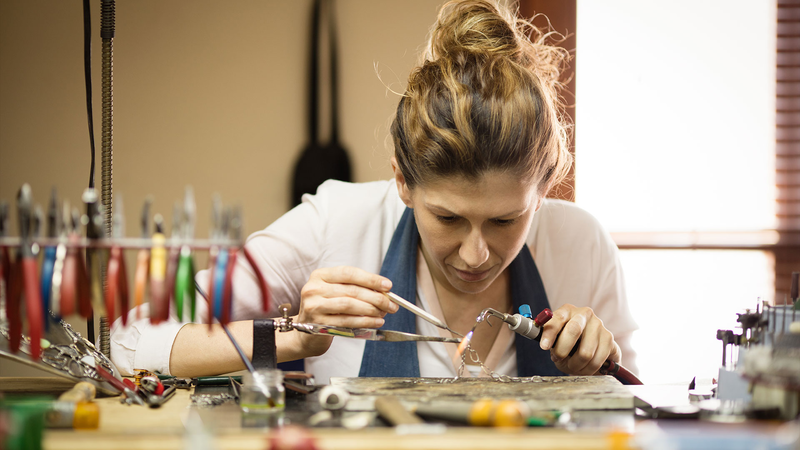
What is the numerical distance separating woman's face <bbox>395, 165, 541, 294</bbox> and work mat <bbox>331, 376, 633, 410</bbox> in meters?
0.27

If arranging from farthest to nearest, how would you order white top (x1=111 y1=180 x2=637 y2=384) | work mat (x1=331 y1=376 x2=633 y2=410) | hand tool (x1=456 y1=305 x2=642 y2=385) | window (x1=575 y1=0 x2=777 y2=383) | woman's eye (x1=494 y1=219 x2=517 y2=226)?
1. window (x1=575 y1=0 x2=777 y2=383)
2. white top (x1=111 y1=180 x2=637 y2=384)
3. woman's eye (x1=494 y1=219 x2=517 y2=226)
4. hand tool (x1=456 y1=305 x2=642 y2=385)
5. work mat (x1=331 y1=376 x2=633 y2=410)

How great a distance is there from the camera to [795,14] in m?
2.36

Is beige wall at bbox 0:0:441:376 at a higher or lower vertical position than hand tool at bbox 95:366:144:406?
higher

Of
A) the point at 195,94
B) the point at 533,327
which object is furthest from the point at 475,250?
the point at 195,94

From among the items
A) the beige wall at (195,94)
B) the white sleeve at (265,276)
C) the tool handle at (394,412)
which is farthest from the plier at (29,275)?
the beige wall at (195,94)

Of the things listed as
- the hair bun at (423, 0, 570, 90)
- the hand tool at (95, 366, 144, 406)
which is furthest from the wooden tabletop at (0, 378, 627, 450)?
the hair bun at (423, 0, 570, 90)

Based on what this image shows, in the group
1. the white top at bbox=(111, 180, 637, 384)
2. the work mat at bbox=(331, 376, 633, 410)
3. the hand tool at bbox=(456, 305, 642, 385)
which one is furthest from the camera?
the white top at bbox=(111, 180, 637, 384)

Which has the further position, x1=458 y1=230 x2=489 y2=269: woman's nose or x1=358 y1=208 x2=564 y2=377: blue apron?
x1=358 y1=208 x2=564 y2=377: blue apron

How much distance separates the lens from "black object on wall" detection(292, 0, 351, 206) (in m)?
2.02

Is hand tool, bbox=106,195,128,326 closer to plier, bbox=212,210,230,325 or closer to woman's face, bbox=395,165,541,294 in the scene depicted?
plier, bbox=212,210,230,325

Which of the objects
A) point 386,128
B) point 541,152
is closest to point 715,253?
point 386,128

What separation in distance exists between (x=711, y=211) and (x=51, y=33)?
8.22ft

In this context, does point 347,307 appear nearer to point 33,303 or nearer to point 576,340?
point 576,340

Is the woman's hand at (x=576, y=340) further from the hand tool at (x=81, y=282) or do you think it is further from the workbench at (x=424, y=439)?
the hand tool at (x=81, y=282)
